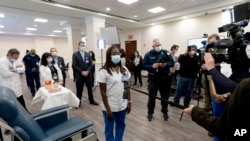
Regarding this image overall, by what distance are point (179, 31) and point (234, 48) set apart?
21.8 feet

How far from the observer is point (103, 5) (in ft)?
17.3

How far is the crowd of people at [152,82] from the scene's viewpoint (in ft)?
2.11

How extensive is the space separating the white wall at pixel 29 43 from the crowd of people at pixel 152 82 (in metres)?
7.44

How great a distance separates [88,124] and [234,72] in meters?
1.37

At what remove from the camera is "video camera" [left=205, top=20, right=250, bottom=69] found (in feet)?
3.78

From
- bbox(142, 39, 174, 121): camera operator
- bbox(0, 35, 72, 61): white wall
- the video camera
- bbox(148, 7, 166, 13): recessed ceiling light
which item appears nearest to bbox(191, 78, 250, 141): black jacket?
the video camera

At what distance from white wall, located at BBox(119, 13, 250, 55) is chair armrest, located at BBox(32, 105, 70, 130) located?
5.79 meters

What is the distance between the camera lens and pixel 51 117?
191cm

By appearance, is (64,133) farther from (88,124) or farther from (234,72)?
(234,72)

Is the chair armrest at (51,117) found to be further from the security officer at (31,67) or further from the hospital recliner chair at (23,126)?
the security officer at (31,67)

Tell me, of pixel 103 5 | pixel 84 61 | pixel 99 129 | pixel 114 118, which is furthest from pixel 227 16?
pixel 103 5

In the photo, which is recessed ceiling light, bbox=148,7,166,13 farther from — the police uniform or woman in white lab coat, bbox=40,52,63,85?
woman in white lab coat, bbox=40,52,63,85

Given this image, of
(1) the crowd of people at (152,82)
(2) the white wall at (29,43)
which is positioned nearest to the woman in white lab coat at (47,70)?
(1) the crowd of people at (152,82)

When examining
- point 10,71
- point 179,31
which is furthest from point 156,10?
point 10,71
